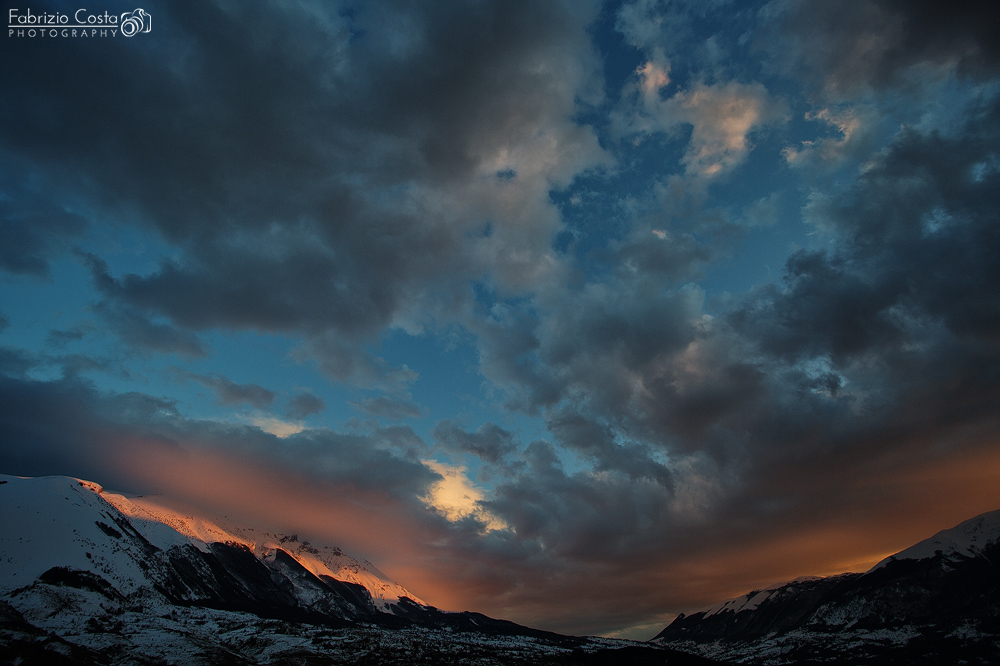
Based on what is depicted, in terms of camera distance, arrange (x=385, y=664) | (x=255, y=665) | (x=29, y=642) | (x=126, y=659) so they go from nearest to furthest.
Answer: (x=29, y=642), (x=126, y=659), (x=255, y=665), (x=385, y=664)

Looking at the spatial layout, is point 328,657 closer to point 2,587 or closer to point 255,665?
point 255,665

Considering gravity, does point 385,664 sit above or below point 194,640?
below

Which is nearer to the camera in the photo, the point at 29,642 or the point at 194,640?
the point at 29,642

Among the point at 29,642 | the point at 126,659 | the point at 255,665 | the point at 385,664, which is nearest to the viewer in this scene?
the point at 29,642

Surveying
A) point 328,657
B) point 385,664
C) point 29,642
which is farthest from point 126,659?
point 385,664

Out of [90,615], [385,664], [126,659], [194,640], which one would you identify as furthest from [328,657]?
[90,615]

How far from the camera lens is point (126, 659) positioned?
146250 mm

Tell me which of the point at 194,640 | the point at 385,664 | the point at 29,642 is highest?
the point at 29,642

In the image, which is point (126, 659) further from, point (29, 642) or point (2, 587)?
point (2, 587)

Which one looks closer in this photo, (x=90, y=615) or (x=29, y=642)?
(x=29, y=642)

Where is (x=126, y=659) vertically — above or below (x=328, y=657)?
above

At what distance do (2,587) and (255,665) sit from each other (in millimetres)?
116023

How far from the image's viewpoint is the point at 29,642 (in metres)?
125

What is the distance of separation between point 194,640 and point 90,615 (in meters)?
55.1
